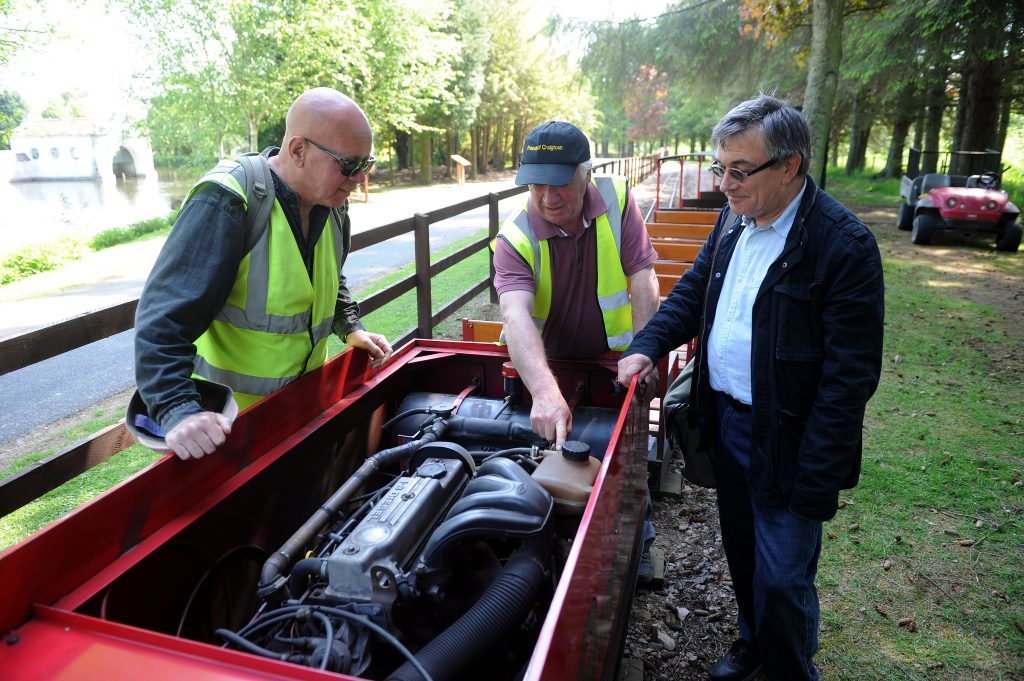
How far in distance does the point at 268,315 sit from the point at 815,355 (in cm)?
171

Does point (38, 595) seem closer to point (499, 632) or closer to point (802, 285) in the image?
point (499, 632)

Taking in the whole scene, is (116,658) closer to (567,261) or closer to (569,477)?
(569,477)

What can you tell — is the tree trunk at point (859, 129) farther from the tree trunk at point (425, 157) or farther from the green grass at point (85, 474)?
the tree trunk at point (425, 157)

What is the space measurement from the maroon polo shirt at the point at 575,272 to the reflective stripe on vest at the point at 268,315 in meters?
0.73

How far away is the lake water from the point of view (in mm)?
17594

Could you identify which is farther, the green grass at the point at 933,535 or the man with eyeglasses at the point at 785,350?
the green grass at the point at 933,535

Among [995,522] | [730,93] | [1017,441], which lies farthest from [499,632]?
[730,93]

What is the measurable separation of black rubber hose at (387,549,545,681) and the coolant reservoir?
0.66 ft

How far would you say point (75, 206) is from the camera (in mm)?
24094

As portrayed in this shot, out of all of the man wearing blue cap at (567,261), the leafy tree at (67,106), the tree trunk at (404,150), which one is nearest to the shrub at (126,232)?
the man wearing blue cap at (567,261)

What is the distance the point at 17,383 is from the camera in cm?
641

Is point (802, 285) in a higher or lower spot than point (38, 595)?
higher

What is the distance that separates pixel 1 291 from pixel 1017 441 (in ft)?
46.3

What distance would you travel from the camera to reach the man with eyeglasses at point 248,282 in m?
1.88
